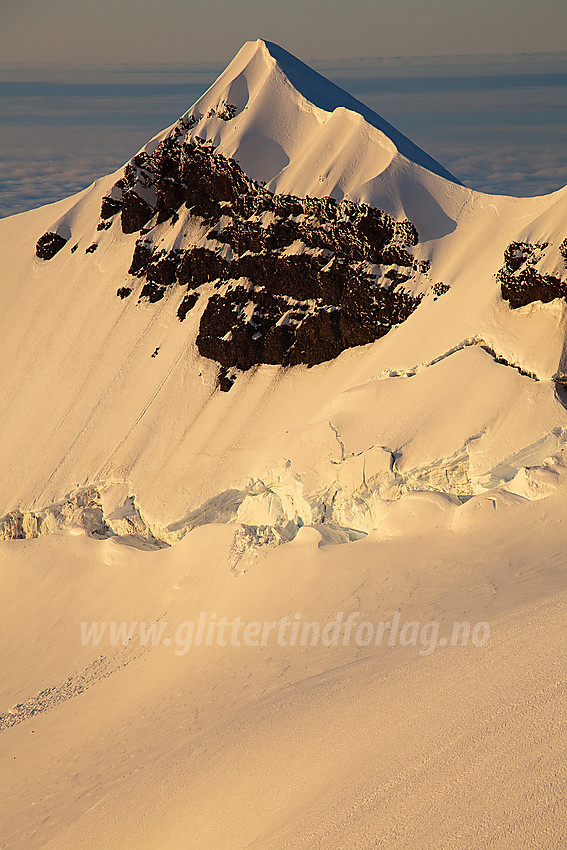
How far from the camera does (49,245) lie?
36.8m

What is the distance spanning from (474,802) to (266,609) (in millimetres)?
8799

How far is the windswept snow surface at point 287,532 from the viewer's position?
28.0 ft

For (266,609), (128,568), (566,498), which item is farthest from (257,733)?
(128,568)

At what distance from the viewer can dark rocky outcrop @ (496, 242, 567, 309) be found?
20188 millimetres

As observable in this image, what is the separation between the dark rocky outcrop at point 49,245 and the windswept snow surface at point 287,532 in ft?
1.19

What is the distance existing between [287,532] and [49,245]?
23910 mm

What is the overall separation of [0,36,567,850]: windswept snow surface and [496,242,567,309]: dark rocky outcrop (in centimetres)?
31

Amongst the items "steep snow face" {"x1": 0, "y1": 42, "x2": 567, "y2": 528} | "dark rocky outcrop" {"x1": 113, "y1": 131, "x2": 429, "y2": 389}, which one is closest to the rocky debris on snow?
"steep snow face" {"x1": 0, "y1": 42, "x2": 567, "y2": 528}

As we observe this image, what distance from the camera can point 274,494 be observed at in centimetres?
2181

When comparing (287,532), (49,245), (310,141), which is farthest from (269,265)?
(49,245)

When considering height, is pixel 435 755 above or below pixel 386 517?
below

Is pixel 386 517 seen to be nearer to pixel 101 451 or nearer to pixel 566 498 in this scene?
pixel 566 498

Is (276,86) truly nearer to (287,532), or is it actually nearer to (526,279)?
(526,279)

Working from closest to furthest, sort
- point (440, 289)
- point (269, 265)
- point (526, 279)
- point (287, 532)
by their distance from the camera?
point (526, 279) → point (287, 532) → point (440, 289) → point (269, 265)
